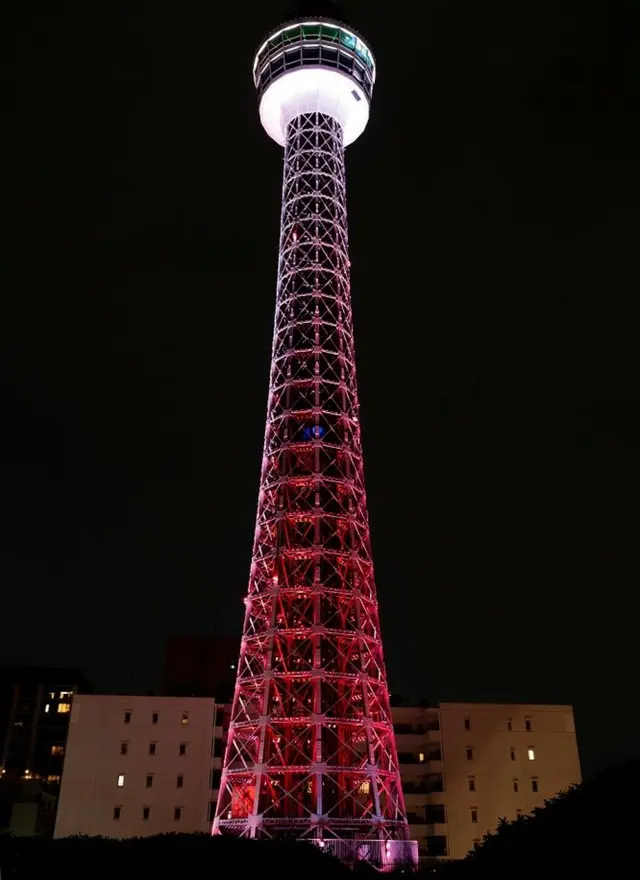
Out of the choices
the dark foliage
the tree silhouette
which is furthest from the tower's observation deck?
the tree silhouette

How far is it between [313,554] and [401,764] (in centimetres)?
2273

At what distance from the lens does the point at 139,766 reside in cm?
5016

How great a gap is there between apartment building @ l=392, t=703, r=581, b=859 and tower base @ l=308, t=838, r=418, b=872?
62.0 feet

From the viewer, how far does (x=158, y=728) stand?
51.7 metres

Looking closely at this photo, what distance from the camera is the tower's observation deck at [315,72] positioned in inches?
2160

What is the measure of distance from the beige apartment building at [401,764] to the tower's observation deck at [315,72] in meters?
41.8

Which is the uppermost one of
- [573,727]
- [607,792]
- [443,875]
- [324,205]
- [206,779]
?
[324,205]

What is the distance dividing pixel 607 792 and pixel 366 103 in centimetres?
5371

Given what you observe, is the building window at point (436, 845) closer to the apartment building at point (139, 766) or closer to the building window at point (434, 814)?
the building window at point (434, 814)

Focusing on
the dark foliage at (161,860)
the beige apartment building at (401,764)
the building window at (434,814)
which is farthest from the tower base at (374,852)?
the building window at (434,814)

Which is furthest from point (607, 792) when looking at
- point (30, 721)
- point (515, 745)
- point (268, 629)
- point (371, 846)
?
point (30, 721)

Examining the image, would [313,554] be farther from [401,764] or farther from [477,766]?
[477,766]

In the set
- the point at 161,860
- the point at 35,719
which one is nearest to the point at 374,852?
the point at 161,860

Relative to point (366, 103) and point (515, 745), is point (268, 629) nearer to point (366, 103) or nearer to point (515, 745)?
point (515, 745)
